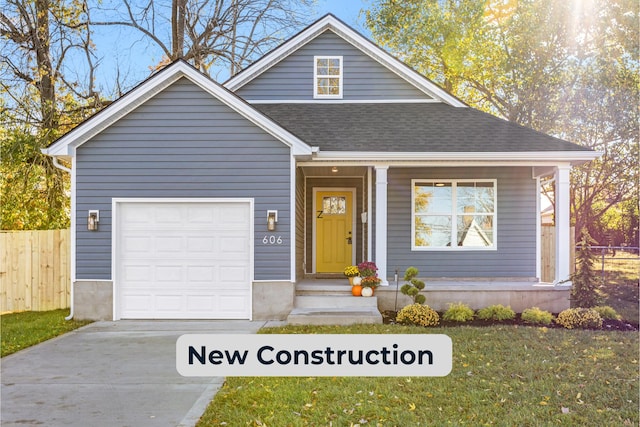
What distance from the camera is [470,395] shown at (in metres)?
4.91

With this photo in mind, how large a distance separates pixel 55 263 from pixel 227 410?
307 inches

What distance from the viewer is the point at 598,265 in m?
20.2

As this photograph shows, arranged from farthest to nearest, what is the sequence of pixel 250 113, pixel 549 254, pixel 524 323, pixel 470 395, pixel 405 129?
1. pixel 549 254
2. pixel 405 129
3. pixel 250 113
4. pixel 524 323
5. pixel 470 395

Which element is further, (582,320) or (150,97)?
(150,97)

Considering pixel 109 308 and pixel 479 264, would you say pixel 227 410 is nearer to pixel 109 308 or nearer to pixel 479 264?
pixel 109 308

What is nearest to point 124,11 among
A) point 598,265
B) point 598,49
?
point 598,49

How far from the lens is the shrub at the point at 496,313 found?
895cm

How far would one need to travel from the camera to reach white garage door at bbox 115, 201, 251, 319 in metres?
9.23

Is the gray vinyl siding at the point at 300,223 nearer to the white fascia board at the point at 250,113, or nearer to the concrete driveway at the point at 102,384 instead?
the white fascia board at the point at 250,113

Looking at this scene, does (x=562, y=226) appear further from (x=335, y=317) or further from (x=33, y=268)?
(x=33, y=268)

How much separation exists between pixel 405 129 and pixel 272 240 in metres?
3.78

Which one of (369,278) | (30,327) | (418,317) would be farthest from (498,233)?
(30,327)

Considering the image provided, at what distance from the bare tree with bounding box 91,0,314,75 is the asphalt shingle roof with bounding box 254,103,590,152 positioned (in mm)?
6047

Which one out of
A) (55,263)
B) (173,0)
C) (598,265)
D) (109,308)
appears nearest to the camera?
(109,308)
